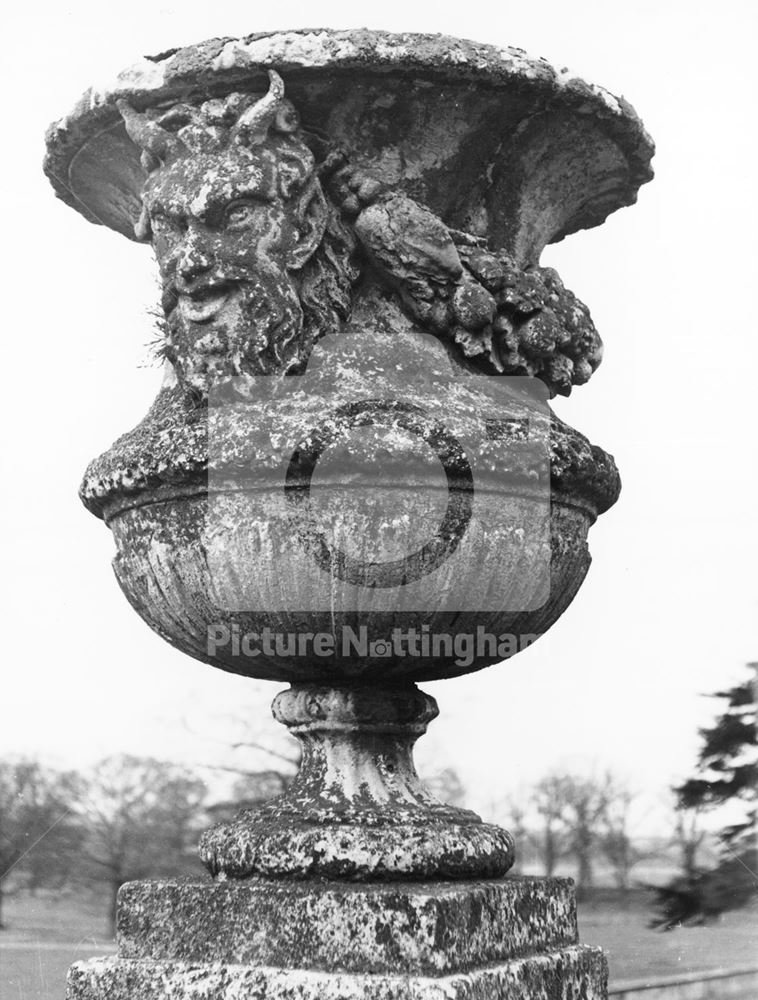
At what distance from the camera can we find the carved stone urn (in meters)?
2.39

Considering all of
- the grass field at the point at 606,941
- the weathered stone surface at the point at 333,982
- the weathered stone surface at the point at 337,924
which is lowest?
the weathered stone surface at the point at 333,982

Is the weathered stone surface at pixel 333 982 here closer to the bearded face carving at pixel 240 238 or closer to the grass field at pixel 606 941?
the bearded face carving at pixel 240 238

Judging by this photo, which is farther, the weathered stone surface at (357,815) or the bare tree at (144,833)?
the bare tree at (144,833)

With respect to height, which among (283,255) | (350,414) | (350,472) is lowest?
(350,472)

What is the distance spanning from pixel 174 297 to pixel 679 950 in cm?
394

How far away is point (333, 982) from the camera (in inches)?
87.6

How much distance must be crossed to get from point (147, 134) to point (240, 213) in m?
0.31

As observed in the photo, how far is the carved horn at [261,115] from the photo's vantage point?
255cm

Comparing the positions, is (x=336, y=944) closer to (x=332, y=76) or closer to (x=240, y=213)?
(x=240, y=213)

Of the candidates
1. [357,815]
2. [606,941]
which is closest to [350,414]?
[357,815]

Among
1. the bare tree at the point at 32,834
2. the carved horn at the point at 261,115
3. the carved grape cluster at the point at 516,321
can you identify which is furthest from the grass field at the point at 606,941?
the carved horn at the point at 261,115

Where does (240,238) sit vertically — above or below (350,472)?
above

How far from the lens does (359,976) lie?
2.23 metres

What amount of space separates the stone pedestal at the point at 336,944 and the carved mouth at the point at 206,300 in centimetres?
118
